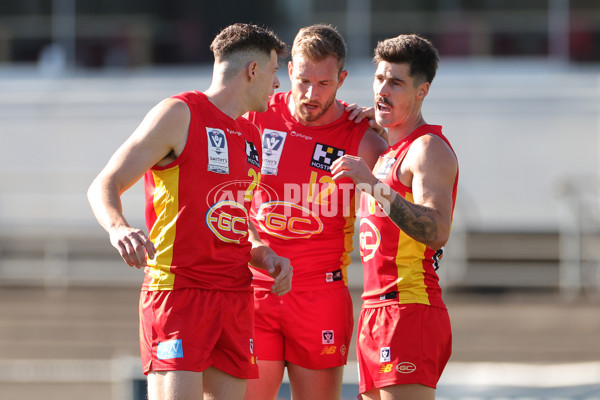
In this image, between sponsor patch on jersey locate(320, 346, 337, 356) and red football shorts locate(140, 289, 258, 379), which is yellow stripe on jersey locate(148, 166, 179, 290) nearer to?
red football shorts locate(140, 289, 258, 379)

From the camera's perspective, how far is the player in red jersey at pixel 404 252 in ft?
14.5

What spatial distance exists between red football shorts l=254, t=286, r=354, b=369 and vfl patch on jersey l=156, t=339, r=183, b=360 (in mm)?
1057

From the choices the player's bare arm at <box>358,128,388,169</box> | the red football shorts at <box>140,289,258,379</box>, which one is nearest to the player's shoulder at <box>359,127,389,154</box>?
the player's bare arm at <box>358,128,388,169</box>

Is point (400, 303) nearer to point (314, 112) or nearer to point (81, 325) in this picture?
point (314, 112)

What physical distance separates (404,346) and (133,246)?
1.59 metres

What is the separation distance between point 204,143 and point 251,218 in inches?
45.0

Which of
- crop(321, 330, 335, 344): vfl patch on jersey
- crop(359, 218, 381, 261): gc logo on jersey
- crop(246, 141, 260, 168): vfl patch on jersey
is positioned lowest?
crop(321, 330, 335, 344): vfl patch on jersey

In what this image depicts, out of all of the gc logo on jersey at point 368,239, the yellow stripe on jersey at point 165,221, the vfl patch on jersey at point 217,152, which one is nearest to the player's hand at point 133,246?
the yellow stripe on jersey at point 165,221

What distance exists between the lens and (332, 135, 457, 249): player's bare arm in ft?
13.7

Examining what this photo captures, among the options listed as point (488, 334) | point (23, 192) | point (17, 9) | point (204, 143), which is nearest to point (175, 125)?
point (204, 143)

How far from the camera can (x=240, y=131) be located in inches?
177

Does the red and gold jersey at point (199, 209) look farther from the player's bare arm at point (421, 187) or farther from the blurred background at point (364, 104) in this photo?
the blurred background at point (364, 104)

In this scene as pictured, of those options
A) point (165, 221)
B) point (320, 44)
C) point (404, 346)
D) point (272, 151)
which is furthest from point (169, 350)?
point (320, 44)

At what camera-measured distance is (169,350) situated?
4.11 meters
